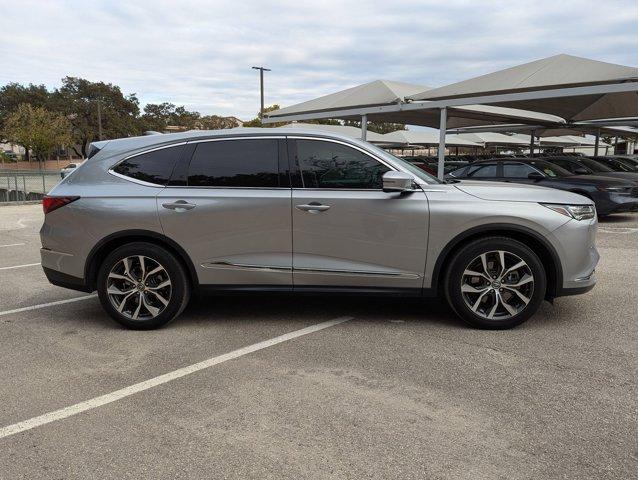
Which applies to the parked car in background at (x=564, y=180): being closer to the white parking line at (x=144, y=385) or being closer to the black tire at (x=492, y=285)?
the black tire at (x=492, y=285)

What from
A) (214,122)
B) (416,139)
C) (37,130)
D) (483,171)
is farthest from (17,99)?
(483,171)

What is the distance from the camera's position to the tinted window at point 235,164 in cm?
464

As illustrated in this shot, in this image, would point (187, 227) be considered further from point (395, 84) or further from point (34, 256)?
point (395, 84)

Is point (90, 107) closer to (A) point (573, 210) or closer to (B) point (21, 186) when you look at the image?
(B) point (21, 186)

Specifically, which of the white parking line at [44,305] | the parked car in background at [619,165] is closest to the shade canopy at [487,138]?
the parked car in background at [619,165]

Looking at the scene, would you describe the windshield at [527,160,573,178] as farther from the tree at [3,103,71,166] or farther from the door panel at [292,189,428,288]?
the tree at [3,103,71,166]

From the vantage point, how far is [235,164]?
4.68 meters

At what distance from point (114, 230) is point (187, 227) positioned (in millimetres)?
637

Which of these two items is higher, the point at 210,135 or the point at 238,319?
the point at 210,135

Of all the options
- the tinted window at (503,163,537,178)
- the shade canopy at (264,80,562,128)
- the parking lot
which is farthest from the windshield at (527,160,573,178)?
the parking lot

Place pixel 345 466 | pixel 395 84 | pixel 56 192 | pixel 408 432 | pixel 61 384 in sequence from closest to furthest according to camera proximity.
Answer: pixel 345 466 → pixel 408 432 → pixel 61 384 → pixel 56 192 → pixel 395 84

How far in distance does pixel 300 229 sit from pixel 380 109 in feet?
43.3

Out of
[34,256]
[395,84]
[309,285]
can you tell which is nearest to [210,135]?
[309,285]

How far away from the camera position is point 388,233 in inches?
175
